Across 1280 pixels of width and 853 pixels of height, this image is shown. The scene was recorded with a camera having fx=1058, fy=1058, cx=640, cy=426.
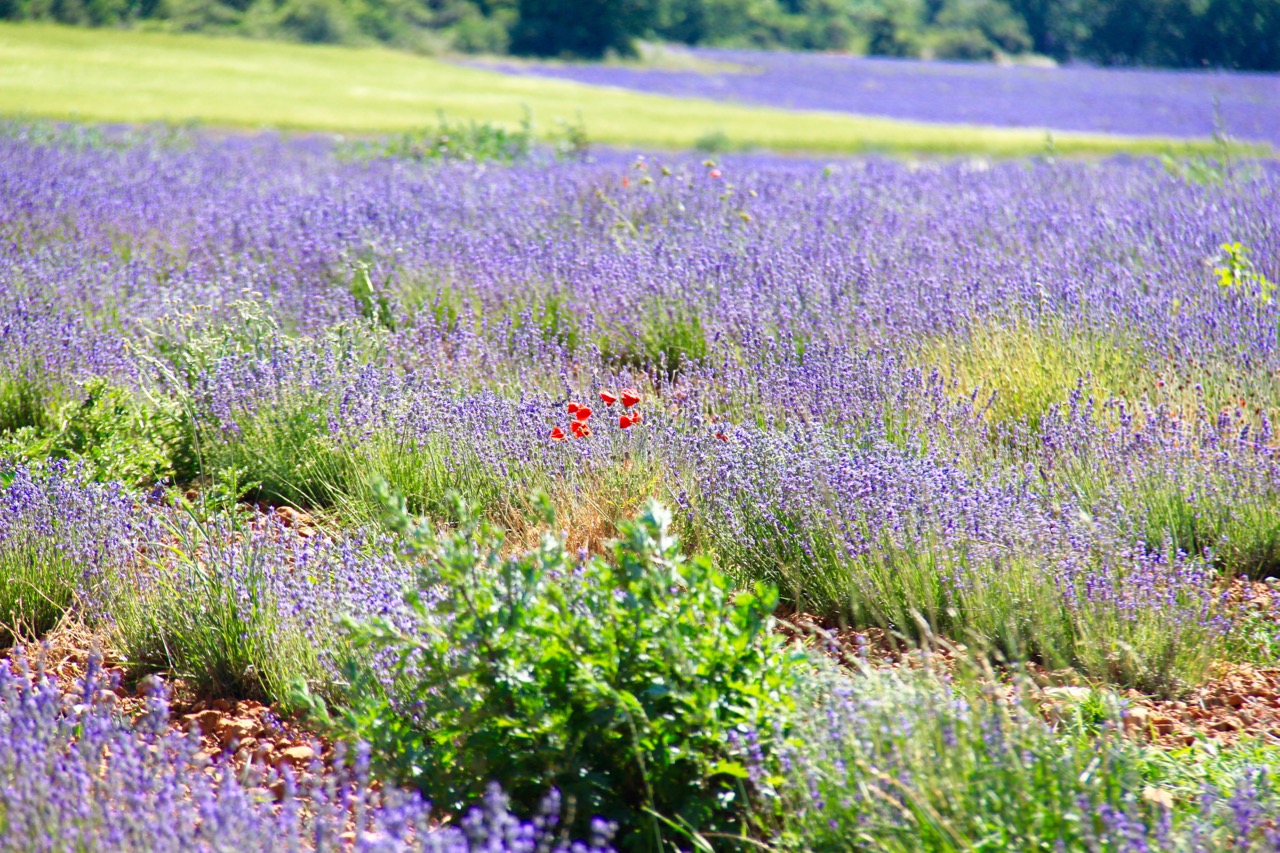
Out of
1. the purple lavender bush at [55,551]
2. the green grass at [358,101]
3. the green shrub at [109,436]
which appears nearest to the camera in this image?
the purple lavender bush at [55,551]

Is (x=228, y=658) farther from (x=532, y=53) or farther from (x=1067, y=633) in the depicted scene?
(x=532, y=53)

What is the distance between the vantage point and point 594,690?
1.69 meters

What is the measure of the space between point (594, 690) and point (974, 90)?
31936 mm

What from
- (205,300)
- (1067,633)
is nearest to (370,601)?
(1067,633)

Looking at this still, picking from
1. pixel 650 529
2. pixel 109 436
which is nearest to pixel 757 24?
pixel 109 436

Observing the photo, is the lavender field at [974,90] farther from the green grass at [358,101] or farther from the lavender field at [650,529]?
the lavender field at [650,529]

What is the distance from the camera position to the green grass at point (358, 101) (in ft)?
59.2

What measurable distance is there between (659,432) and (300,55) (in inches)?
1237

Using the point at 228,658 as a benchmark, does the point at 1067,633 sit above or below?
above

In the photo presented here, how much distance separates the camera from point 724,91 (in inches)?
1190

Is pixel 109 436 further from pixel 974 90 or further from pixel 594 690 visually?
pixel 974 90

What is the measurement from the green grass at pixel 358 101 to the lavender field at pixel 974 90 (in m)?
1.46

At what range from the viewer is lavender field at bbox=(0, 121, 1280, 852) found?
1.73 m

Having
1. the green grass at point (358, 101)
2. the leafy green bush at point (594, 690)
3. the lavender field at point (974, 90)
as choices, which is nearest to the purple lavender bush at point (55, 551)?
the leafy green bush at point (594, 690)
